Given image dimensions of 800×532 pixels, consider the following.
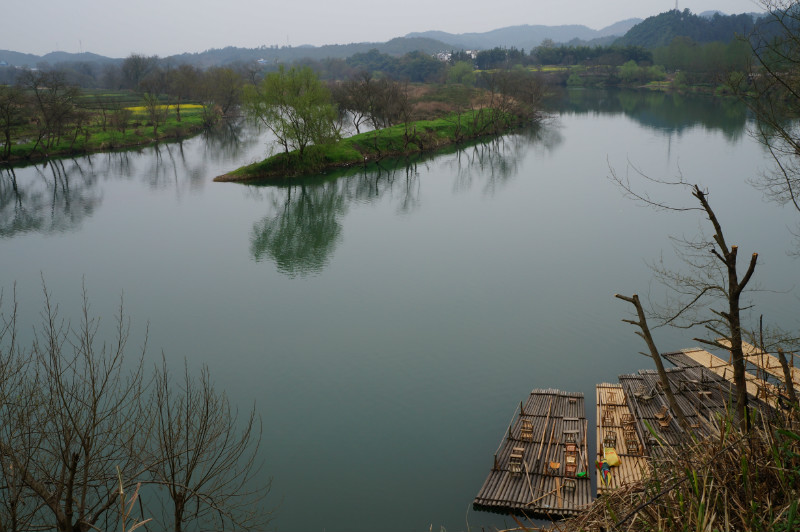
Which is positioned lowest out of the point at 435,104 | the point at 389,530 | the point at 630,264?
the point at 389,530

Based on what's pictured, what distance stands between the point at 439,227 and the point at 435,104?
4762 cm

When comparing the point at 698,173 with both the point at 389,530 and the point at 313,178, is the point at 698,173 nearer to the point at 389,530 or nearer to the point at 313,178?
the point at 313,178

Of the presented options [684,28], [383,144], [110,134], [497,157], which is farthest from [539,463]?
[684,28]

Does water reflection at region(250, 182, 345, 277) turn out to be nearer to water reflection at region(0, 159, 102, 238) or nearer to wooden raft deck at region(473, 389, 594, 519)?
water reflection at region(0, 159, 102, 238)

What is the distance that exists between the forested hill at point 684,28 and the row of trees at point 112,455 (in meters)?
186

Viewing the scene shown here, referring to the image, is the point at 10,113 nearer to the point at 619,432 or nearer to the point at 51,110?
the point at 51,110

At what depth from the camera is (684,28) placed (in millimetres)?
181750

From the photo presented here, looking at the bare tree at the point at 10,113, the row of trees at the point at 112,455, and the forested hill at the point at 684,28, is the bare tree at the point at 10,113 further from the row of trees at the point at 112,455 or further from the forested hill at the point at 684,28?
the forested hill at the point at 684,28

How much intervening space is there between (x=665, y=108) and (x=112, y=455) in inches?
3209

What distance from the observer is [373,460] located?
15477 millimetres

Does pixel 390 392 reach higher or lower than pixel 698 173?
lower

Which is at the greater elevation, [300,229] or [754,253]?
[754,253]

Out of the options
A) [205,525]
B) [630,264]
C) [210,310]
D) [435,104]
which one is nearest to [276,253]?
[210,310]

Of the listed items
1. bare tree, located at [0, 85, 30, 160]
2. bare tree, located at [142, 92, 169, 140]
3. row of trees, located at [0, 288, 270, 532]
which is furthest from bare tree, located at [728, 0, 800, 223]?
bare tree, located at [142, 92, 169, 140]
